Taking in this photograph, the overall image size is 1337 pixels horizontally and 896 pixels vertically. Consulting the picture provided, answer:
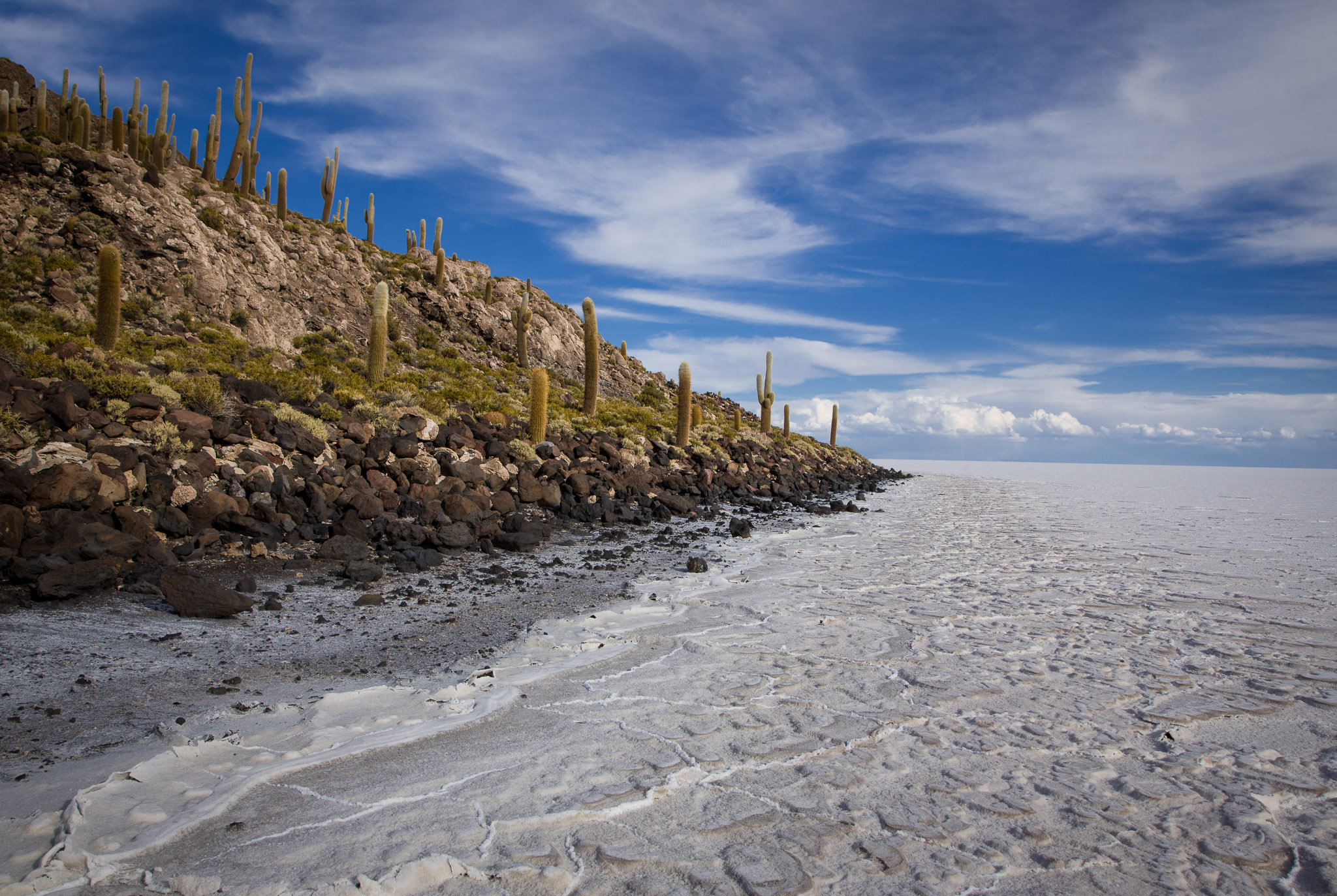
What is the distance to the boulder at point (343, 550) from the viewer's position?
995 centimetres

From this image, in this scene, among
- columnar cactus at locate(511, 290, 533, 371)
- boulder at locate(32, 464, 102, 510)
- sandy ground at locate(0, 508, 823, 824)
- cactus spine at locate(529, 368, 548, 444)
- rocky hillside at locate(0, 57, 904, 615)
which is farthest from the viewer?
columnar cactus at locate(511, 290, 533, 371)

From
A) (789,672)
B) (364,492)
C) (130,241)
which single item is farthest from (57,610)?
(130,241)

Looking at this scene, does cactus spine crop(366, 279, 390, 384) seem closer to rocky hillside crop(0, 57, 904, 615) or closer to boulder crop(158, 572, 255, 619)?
rocky hillside crop(0, 57, 904, 615)

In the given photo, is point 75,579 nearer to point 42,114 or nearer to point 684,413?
point 684,413

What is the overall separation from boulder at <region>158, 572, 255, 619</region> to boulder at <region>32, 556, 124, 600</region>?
89 cm

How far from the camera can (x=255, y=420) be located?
13.0m

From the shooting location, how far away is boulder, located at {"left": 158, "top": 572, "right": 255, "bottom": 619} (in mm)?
7133

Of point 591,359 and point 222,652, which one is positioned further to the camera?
point 591,359

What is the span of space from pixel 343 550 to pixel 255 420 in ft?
15.5

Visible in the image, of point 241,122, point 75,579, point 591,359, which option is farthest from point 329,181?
point 75,579

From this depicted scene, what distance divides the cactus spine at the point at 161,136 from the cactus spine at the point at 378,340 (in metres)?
13.1

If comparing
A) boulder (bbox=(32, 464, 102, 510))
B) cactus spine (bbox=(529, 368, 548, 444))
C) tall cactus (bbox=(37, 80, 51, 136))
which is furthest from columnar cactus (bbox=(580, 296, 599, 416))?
tall cactus (bbox=(37, 80, 51, 136))

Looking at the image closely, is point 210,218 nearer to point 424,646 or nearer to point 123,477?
point 123,477

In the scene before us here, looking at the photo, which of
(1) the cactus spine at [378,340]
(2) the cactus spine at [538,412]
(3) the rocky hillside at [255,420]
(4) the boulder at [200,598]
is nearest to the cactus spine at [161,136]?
(3) the rocky hillside at [255,420]
